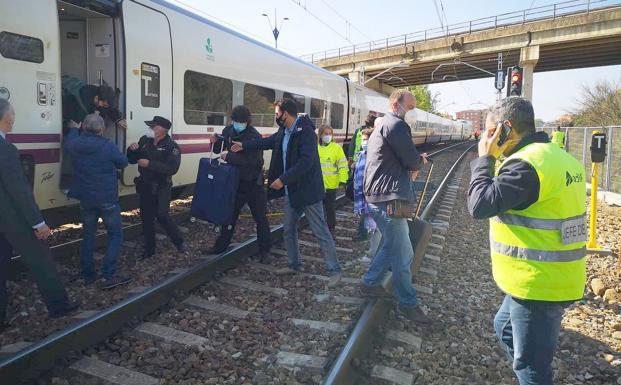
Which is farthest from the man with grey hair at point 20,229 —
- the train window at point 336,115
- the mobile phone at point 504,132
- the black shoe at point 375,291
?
the train window at point 336,115

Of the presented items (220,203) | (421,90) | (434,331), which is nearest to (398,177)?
(434,331)

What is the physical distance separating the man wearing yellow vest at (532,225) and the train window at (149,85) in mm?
5197

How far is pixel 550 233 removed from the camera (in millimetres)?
2258

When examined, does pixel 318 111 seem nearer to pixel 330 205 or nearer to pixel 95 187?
pixel 330 205

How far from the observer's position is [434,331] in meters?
4.10

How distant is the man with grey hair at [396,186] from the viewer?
12.9ft

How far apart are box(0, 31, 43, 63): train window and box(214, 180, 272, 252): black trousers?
8.42 ft

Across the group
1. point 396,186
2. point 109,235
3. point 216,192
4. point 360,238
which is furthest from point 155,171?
point 360,238

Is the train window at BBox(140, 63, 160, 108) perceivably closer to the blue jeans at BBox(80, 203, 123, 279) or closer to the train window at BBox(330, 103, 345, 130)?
the blue jeans at BBox(80, 203, 123, 279)

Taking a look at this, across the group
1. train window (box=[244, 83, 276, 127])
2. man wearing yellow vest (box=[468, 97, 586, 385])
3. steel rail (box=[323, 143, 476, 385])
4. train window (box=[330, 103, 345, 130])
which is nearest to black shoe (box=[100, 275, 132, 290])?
steel rail (box=[323, 143, 476, 385])

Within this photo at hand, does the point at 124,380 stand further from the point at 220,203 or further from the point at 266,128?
the point at 266,128

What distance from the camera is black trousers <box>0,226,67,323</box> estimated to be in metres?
3.80

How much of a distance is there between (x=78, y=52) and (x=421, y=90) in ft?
219

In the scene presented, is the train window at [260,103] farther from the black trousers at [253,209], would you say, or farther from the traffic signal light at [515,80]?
the traffic signal light at [515,80]
